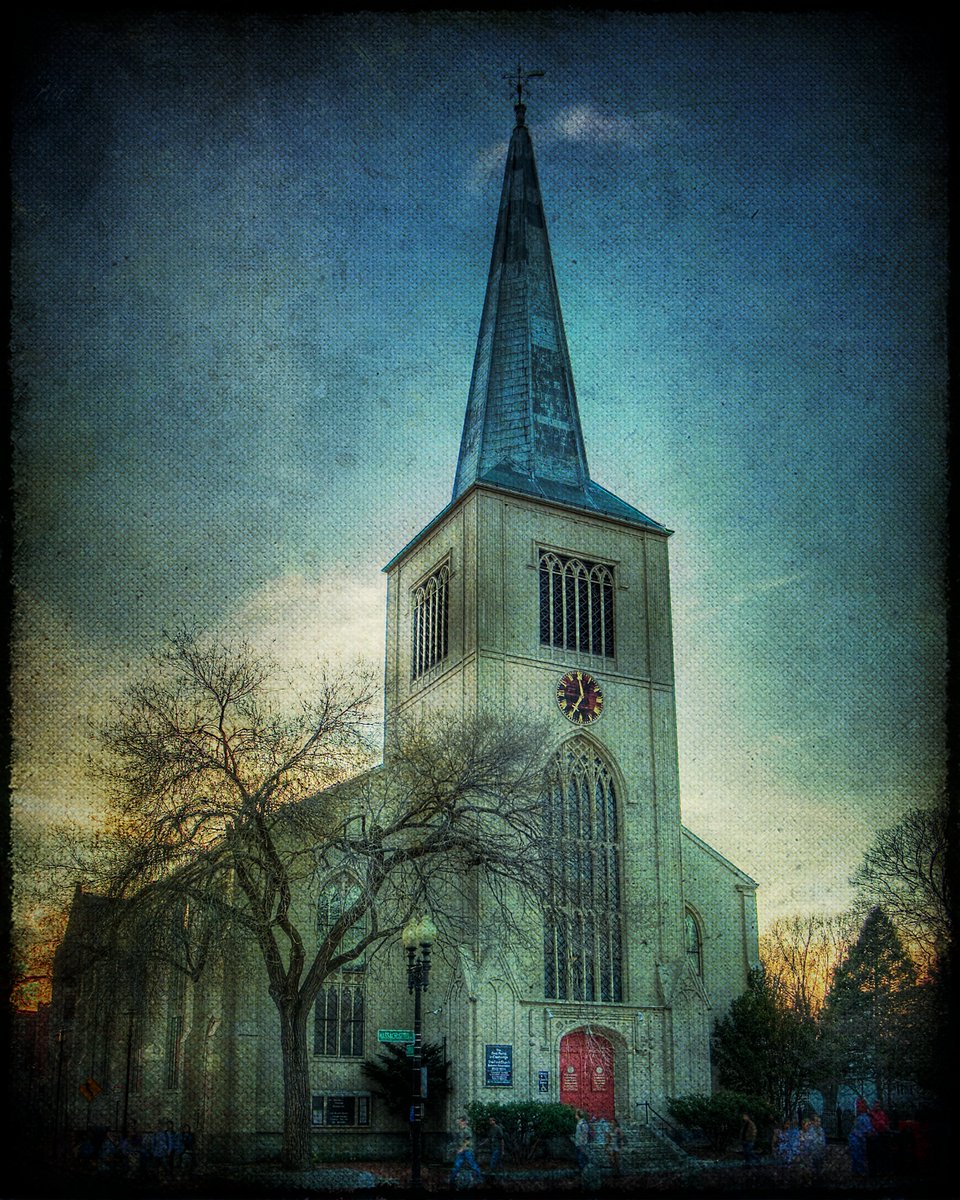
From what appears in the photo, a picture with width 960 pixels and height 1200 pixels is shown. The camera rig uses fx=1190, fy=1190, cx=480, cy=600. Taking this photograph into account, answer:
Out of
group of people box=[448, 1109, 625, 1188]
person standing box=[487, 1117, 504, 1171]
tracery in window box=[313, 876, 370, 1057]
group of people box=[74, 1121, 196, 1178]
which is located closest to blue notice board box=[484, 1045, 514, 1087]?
group of people box=[448, 1109, 625, 1188]

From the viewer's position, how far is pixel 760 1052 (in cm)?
3819

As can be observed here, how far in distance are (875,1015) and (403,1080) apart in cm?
1479

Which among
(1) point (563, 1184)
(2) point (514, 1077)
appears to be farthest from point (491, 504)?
(1) point (563, 1184)

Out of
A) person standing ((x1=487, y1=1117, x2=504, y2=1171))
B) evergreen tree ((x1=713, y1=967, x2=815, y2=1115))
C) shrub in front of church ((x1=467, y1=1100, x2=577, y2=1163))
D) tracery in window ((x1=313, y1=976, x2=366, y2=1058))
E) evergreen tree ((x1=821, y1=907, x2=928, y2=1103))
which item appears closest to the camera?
person standing ((x1=487, y1=1117, x2=504, y2=1171))

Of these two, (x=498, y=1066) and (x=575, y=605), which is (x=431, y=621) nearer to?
(x=575, y=605)

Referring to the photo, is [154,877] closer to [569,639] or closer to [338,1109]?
[338,1109]

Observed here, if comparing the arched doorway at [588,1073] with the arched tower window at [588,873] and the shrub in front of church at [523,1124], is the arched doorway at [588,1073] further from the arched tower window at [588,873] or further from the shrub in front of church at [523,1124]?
the shrub in front of church at [523,1124]

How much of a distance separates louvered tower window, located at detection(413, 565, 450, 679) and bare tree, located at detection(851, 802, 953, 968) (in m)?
16.3

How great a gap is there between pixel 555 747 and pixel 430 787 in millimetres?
10296

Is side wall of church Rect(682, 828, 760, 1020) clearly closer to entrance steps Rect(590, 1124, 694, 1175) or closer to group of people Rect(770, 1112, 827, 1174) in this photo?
entrance steps Rect(590, 1124, 694, 1175)

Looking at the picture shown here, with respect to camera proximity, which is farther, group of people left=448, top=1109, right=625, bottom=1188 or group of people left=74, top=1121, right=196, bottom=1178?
group of people left=448, top=1109, right=625, bottom=1188

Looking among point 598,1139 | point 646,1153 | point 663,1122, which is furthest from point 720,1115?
point 598,1139

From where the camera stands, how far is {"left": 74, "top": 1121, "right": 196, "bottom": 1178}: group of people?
21.3 m

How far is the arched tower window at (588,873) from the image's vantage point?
36281 millimetres
